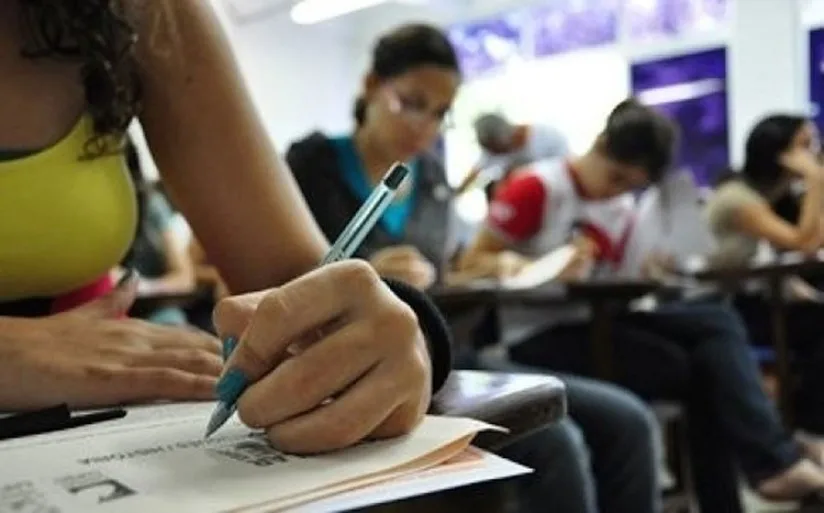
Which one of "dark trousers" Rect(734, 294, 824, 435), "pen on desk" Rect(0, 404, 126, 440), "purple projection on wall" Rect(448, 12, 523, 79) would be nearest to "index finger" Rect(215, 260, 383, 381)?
"pen on desk" Rect(0, 404, 126, 440)

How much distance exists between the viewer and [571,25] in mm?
5914

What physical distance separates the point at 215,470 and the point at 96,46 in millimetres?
509

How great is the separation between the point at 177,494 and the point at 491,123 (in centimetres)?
384

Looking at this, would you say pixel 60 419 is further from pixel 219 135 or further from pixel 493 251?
pixel 493 251

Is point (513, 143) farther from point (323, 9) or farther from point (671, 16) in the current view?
point (323, 9)

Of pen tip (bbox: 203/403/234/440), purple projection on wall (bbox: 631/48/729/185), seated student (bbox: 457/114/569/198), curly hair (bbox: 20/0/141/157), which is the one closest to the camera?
pen tip (bbox: 203/403/234/440)

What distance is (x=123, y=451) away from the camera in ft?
1.52

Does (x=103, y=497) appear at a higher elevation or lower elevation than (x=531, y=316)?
higher

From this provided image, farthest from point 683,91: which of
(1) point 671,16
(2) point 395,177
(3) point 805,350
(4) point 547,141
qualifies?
(2) point 395,177

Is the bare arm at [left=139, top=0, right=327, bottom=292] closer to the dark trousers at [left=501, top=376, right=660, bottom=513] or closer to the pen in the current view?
the pen

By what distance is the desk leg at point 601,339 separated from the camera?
2311mm

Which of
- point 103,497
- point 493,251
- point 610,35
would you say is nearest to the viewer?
point 103,497

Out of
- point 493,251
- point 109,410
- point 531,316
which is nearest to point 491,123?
point 493,251

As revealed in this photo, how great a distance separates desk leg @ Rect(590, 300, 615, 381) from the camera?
231cm
